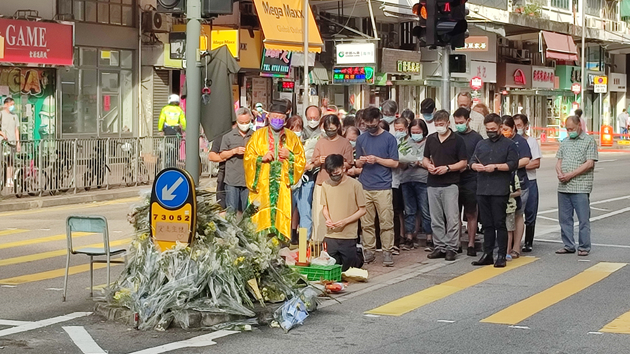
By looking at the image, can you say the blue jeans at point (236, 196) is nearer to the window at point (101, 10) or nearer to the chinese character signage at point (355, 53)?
the window at point (101, 10)

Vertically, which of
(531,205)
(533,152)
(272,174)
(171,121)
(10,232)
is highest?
(171,121)

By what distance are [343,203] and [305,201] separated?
2501 mm

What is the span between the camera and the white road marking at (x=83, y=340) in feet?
28.0

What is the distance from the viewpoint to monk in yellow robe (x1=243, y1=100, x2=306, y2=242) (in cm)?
1221

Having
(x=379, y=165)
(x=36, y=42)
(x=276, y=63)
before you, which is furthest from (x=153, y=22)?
(x=379, y=165)

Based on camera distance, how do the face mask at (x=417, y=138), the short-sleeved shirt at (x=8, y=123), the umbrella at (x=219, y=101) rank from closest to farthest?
1. the umbrella at (x=219, y=101)
2. the face mask at (x=417, y=138)
3. the short-sleeved shirt at (x=8, y=123)

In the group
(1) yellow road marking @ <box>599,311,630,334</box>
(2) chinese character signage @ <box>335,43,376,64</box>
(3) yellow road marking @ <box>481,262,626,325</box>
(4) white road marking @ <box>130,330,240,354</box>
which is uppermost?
(2) chinese character signage @ <box>335,43,376,64</box>

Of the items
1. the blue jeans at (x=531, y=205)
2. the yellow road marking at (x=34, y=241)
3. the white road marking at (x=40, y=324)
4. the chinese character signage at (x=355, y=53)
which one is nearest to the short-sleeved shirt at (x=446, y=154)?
the blue jeans at (x=531, y=205)

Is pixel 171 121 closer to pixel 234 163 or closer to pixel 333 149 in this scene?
pixel 234 163

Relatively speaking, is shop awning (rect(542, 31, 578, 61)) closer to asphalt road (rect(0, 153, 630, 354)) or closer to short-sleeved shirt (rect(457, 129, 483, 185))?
asphalt road (rect(0, 153, 630, 354))

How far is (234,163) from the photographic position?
1421 centimetres

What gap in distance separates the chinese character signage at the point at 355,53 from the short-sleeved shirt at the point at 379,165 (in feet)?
66.4

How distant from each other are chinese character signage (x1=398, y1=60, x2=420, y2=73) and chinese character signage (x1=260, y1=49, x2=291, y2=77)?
252 inches

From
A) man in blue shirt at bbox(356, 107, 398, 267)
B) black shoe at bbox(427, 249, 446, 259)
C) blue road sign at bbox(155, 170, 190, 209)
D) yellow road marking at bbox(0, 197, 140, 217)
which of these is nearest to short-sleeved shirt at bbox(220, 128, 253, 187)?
man in blue shirt at bbox(356, 107, 398, 267)
